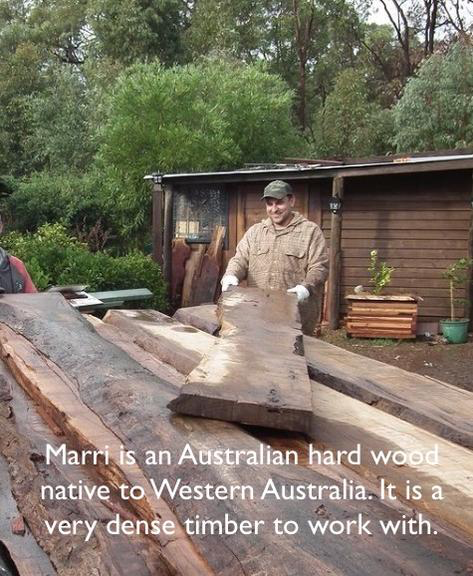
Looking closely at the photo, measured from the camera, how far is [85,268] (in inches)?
447

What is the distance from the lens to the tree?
1631 cm

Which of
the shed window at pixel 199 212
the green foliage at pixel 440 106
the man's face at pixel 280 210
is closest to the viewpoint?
the man's face at pixel 280 210

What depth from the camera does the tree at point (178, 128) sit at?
16312 millimetres

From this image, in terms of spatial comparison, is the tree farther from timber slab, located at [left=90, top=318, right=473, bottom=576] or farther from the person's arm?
timber slab, located at [left=90, top=318, right=473, bottom=576]

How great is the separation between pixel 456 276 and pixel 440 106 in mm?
9971

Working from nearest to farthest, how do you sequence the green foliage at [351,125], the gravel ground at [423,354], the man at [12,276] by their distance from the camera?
the man at [12,276]
the gravel ground at [423,354]
the green foliage at [351,125]

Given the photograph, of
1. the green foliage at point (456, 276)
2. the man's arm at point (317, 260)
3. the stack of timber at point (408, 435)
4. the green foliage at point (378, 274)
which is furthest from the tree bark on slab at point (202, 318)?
the green foliage at point (456, 276)

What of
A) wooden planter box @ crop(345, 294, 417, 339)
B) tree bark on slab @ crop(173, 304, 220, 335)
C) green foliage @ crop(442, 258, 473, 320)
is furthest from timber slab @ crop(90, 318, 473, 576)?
green foliage @ crop(442, 258, 473, 320)

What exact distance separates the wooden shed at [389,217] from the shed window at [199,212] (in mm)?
417

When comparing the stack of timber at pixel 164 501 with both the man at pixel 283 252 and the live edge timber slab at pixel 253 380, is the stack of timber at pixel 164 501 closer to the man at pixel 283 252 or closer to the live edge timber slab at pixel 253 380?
the live edge timber slab at pixel 253 380

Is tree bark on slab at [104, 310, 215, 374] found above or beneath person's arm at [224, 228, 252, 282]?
beneath

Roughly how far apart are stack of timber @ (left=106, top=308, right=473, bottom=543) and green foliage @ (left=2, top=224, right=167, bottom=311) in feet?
25.0

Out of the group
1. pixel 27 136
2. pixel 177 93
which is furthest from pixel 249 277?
pixel 27 136

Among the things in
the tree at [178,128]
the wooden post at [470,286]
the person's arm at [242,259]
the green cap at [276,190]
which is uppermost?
the tree at [178,128]
